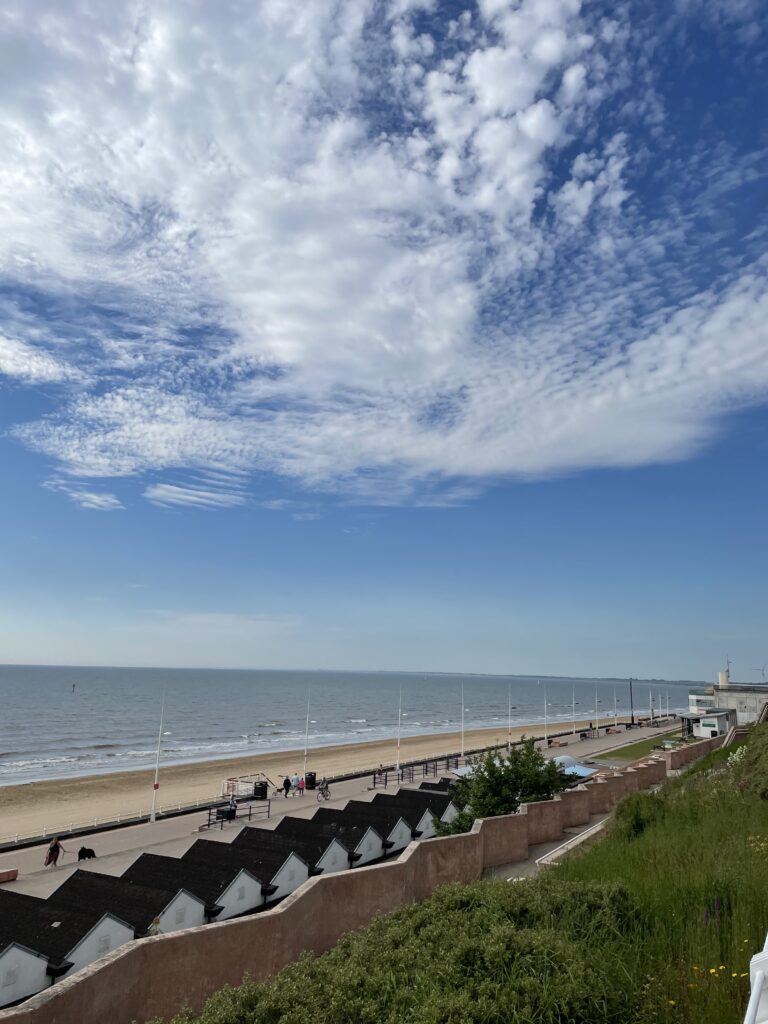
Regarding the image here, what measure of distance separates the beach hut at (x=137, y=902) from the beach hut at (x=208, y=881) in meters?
0.56

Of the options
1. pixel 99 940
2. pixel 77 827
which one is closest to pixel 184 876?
pixel 99 940

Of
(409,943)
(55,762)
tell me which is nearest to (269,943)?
(409,943)

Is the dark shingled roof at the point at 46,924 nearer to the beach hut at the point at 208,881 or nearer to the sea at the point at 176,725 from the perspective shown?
the beach hut at the point at 208,881

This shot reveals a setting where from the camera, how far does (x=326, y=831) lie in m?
20.2

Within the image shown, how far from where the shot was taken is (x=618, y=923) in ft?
21.1

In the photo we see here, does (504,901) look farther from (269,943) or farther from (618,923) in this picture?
(269,943)

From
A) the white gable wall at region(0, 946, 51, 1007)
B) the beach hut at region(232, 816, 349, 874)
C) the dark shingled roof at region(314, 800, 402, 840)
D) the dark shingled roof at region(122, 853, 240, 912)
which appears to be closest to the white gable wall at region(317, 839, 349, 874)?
the beach hut at region(232, 816, 349, 874)

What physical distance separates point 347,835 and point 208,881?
5.75 meters

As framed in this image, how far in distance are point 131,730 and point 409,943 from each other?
87.4 metres

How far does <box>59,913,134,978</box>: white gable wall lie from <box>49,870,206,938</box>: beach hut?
39cm

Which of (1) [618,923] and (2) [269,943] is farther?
(2) [269,943]

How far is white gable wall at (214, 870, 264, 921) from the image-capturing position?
15312mm

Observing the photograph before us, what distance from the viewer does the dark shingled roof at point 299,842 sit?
60.2ft

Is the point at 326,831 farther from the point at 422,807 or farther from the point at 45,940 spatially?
Result: the point at 45,940
